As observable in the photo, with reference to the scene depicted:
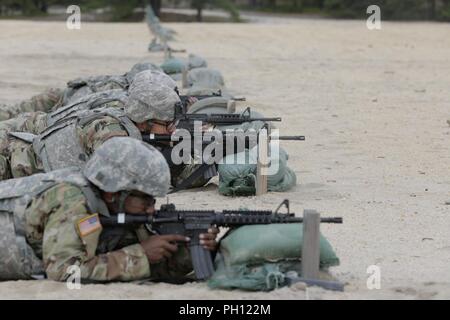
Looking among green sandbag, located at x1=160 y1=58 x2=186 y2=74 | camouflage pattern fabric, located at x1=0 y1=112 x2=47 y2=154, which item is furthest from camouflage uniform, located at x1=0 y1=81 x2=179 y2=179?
green sandbag, located at x1=160 y1=58 x2=186 y2=74

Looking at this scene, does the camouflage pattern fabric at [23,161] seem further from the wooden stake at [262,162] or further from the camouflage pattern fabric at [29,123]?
the wooden stake at [262,162]

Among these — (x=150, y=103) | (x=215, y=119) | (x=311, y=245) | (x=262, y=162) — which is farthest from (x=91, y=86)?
(x=311, y=245)

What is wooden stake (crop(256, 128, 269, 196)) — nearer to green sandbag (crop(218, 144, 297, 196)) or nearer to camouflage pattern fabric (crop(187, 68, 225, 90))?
green sandbag (crop(218, 144, 297, 196))

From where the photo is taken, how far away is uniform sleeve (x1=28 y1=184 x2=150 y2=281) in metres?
5.28

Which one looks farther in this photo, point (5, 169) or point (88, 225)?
point (5, 169)

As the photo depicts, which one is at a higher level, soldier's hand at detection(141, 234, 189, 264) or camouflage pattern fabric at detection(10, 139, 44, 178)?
soldier's hand at detection(141, 234, 189, 264)

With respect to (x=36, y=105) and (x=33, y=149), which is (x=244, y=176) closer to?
(x=33, y=149)

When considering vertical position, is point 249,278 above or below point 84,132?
below

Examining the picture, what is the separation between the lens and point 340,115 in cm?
1468

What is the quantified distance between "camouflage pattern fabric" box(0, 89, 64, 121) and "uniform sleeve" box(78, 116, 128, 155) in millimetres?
3510

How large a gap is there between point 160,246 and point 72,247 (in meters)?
0.44

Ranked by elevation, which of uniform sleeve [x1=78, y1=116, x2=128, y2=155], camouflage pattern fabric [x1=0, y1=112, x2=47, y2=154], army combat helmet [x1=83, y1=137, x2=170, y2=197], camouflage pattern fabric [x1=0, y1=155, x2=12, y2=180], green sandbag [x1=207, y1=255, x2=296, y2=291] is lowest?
camouflage pattern fabric [x1=0, y1=155, x2=12, y2=180]

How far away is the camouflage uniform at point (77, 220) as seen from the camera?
5.29 metres

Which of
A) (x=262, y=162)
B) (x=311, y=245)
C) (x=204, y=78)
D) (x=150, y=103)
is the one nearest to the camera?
(x=311, y=245)
